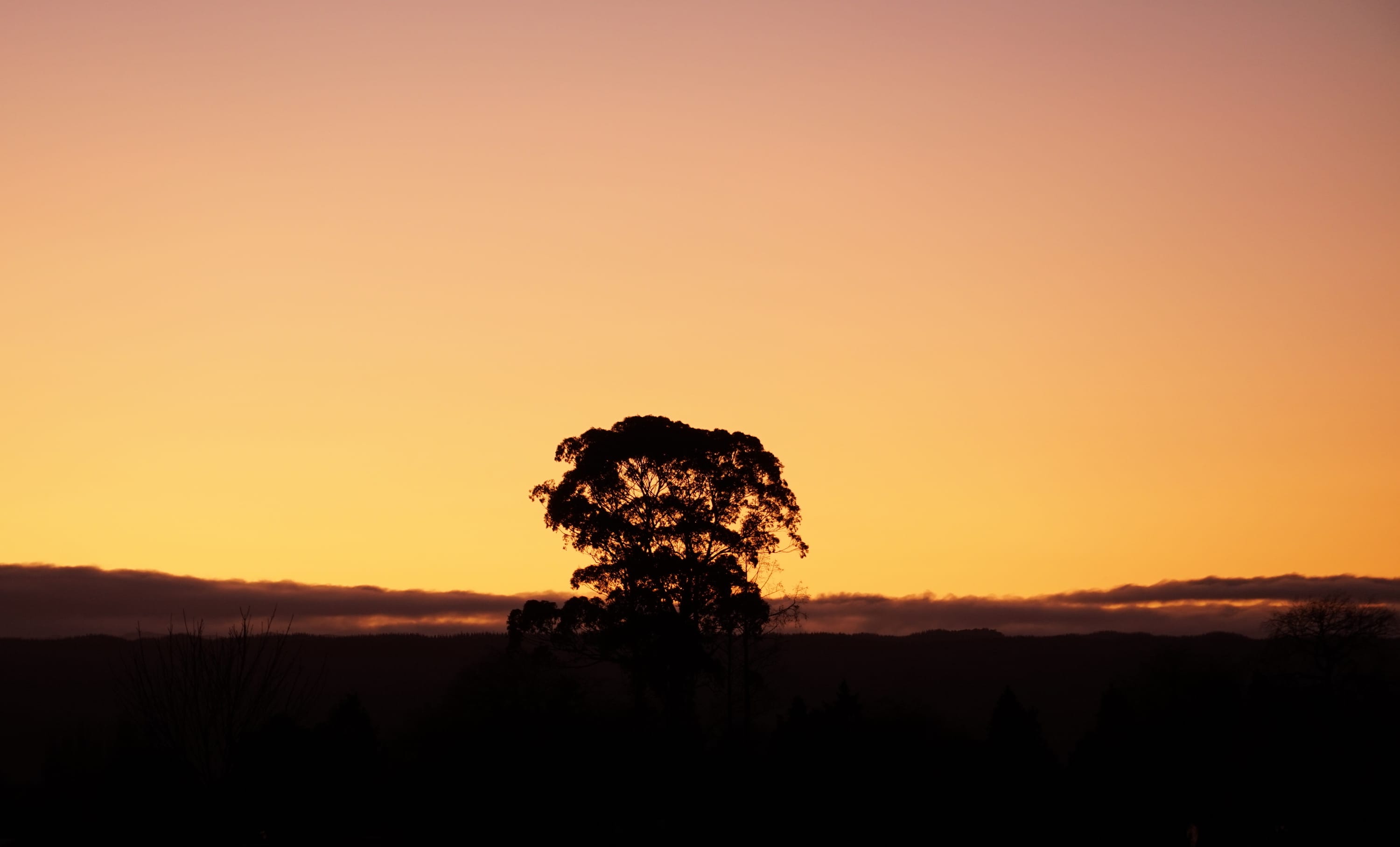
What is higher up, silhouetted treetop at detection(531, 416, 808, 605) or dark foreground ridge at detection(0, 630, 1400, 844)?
silhouetted treetop at detection(531, 416, 808, 605)

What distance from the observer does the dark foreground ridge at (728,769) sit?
166 ft

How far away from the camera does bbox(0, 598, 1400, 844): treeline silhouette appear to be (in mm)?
48812

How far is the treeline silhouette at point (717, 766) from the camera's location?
48812 mm

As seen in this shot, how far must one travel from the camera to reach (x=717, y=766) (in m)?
56.4

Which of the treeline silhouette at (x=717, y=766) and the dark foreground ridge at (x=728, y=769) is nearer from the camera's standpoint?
the treeline silhouette at (x=717, y=766)

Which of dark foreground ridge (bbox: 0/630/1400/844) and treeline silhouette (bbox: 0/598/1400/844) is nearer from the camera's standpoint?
treeline silhouette (bbox: 0/598/1400/844)

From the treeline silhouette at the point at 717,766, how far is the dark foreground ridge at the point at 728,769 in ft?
0.49

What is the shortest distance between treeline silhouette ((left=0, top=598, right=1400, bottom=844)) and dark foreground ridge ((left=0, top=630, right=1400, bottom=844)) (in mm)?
148

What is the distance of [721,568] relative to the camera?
59094 mm

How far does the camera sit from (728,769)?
56.5m

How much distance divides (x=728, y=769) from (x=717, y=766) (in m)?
0.49

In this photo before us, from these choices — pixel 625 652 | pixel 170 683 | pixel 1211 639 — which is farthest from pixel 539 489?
pixel 1211 639

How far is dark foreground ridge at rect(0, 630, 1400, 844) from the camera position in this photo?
166ft

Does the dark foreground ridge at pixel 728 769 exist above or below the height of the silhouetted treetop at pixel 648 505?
below
